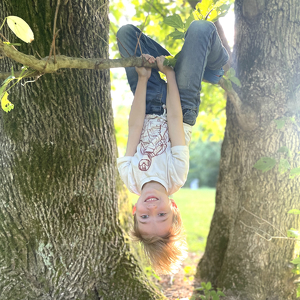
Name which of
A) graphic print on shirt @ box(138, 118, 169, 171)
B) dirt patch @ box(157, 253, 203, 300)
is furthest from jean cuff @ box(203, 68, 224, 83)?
dirt patch @ box(157, 253, 203, 300)

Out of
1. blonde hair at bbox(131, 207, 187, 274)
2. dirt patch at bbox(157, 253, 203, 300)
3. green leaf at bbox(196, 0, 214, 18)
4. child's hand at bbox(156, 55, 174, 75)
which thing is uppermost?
green leaf at bbox(196, 0, 214, 18)

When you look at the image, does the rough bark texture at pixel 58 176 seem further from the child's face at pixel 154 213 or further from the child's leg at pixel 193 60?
the child's leg at pixel 193 60

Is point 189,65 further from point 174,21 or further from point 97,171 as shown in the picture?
point 97,171

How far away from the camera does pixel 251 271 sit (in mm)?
2910

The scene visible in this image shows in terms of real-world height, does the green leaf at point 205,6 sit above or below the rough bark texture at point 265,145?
above

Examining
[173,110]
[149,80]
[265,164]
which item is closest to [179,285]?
[265,164]

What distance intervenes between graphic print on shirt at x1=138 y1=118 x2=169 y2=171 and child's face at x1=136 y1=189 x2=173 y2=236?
0.70 feet

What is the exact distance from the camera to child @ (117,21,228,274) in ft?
7.42

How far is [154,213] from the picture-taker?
2.33 meters

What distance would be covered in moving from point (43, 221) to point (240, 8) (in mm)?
2700

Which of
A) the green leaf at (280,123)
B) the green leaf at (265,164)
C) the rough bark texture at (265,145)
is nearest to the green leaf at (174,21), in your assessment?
the rough bark texture at (265,145)

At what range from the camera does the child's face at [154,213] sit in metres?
2.26

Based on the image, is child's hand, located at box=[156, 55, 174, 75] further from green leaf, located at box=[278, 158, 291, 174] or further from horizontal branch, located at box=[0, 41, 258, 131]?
green leaf, located at box=[278, 158, 291, 174]

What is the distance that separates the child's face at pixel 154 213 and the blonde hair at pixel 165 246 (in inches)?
2.5
